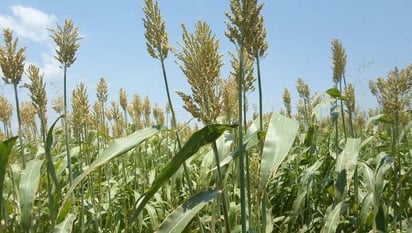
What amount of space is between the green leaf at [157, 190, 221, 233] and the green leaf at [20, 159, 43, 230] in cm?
96

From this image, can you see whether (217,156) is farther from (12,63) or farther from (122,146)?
(12,63)

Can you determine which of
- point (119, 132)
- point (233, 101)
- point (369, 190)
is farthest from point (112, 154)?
point (119, 132)

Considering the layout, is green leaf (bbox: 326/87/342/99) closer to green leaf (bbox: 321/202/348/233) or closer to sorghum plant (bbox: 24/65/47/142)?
green leaf (bbox: 321/202/348/233)

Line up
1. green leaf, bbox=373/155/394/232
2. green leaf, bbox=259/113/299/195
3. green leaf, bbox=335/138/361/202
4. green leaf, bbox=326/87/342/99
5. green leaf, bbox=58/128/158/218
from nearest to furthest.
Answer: green leaf, bbox=259/113/299/195 → green leaf, bbox=58/128/158/218 → green leaf, bbox=373/155/394/232 → green leaf, bbox=335/138/361/202 → green leaf, bbox=326/87/342/99

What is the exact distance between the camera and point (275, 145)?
62.9 inches

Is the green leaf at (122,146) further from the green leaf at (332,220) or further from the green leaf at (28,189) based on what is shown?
the green leaf at (332,220)

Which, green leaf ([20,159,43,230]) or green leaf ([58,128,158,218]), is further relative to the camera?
green leaf ([20,159,43,230])

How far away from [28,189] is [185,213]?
3.54ft

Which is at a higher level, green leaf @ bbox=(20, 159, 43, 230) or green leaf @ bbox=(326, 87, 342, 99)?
green leaf @ bbox=(326, 87, 342, 99)

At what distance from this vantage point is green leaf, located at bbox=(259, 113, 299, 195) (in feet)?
4.84

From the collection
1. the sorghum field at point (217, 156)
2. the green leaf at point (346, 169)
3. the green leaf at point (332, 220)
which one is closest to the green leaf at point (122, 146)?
the sorghum field at point (217, 156)

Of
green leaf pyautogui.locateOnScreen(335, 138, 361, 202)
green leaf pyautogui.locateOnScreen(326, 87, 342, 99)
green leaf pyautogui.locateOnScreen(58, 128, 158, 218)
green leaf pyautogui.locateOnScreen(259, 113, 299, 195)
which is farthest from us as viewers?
green leaf pyautogui.locateOnScreen(326, 87, 342, 99)

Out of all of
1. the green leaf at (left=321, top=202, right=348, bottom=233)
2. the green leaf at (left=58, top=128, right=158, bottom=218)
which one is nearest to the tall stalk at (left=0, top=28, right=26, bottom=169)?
the green leaf at (left=58, top=128, right=158, bottom=218)

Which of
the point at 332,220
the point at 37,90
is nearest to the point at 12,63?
the point at 37,90
